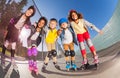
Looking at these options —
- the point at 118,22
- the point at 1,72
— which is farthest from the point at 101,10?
the point at 1,72

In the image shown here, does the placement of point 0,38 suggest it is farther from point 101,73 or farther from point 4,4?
point 101,73

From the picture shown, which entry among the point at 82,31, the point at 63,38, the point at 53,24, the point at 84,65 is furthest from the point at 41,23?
the point at 84,65

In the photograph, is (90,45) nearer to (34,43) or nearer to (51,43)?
(51,43)

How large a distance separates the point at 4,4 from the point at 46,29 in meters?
0.35

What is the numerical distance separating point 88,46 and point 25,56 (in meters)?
0.44

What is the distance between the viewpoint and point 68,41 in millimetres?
8523

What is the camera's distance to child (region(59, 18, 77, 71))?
27.8ft

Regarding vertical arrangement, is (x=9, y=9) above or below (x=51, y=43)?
above

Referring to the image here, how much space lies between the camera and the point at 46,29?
8.55 meters

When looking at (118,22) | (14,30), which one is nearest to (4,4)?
(14,30)

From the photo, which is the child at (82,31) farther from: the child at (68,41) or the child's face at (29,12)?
the child's face at (29,12)

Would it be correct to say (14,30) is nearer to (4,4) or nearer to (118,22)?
(4,4)

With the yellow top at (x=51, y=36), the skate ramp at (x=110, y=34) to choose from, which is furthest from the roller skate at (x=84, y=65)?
the yellow top at (x=51, y=36)

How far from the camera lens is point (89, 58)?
8617mm
